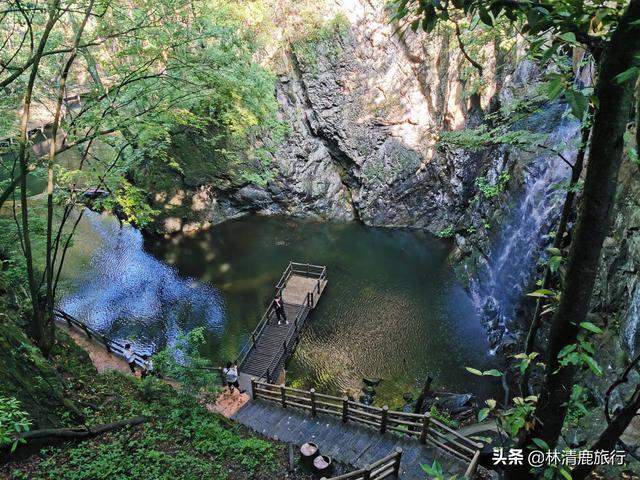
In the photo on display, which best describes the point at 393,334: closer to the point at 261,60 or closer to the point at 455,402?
the point at 455,402

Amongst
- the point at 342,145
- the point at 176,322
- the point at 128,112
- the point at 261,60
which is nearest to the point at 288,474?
the point at 128,112

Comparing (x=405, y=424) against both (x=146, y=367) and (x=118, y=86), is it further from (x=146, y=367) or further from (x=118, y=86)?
(x=118, y=86)

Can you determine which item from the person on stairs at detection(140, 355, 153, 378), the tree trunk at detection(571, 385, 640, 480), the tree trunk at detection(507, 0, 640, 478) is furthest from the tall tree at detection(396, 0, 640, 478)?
the person on stairs at detection(140, 355, 153, 378)

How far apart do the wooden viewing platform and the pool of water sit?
519 millimetres

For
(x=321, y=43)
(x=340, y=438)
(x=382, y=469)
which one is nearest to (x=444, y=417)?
(x=340, y=438)

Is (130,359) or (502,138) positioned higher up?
(502,138)

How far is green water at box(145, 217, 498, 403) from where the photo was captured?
1434 cm

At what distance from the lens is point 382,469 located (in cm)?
682

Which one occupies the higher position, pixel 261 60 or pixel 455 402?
pixel 261 60

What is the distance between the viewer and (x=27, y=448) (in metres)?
6.26

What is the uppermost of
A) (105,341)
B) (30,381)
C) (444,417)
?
(30,381)

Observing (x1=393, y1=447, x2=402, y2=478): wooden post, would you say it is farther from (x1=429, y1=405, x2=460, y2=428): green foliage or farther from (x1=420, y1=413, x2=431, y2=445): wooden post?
(x1=429, y1=405, x2=460, y2=428): green foliage

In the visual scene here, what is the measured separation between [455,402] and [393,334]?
386 centimetres

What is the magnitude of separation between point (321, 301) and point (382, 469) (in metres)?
11.4
